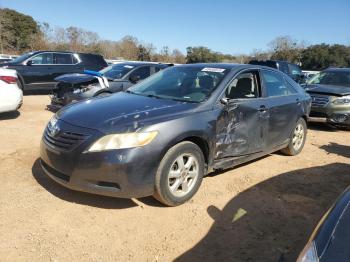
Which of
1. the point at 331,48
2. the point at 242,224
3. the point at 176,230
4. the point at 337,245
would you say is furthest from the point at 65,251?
the point at 331,48

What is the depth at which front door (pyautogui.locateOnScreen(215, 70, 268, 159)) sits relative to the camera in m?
4.74

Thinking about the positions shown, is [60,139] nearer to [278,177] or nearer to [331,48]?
[278,177]

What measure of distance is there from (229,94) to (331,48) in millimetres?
43733

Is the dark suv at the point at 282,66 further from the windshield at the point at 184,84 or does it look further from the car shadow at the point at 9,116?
the windshield at the point at 184,84

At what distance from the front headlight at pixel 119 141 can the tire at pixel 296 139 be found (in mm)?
3479

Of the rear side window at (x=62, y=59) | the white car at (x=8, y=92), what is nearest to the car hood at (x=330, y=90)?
the white car at (x=8, y=92)

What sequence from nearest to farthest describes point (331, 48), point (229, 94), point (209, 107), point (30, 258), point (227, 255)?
point (30, 258), point (227, 255), point (209, 107), point (229, 94), point (331, 48)

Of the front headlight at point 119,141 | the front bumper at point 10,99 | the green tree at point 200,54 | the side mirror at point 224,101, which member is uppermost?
the side mirror at point 224,101

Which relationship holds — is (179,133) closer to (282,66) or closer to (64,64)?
(64,64)

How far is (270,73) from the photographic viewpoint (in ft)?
19.7

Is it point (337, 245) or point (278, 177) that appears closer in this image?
point (337, 245)

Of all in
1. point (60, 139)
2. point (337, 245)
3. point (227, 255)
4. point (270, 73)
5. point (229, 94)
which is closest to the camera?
point (337, 245)

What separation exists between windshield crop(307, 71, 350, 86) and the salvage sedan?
5.67 metres

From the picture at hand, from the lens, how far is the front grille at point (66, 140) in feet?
12.7
